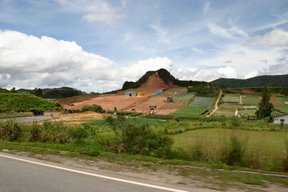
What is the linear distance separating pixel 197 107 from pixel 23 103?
158ft

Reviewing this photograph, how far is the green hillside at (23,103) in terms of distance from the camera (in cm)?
9562

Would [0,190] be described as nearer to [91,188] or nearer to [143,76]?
[91,188]

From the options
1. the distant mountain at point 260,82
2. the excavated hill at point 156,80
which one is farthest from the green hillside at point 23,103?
the distant mountain at point 260,82

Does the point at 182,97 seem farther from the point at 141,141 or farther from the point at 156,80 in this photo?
the point at 141,141

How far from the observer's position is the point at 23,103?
328 feet

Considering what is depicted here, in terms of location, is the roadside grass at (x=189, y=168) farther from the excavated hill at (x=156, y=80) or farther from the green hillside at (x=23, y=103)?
the excavated hill at (x=156, y=80)

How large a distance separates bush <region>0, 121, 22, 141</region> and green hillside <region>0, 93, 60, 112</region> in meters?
76.0

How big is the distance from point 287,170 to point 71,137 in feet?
37.3

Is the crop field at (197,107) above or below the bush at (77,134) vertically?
above

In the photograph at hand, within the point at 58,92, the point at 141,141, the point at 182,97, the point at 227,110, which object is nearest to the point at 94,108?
the point at 182,97

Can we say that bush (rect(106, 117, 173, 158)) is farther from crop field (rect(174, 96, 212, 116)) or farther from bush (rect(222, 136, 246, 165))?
crop field (rect(174, 96, 212, 116))

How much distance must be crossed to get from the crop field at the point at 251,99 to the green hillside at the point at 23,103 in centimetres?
4795

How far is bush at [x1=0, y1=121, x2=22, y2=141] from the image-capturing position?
66.2 feet

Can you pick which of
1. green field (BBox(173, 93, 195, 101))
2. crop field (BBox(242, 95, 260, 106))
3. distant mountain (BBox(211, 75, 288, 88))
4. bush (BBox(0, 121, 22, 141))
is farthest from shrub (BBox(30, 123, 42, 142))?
distant mountain (BBox(211, 75, 288, 88))
